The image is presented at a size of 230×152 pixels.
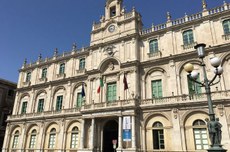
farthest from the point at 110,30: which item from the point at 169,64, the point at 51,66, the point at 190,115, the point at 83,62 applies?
the point at 190,115

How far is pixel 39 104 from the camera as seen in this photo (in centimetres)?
3231

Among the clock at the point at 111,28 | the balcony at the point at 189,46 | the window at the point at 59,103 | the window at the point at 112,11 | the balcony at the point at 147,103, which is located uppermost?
the window at the point at 112,11

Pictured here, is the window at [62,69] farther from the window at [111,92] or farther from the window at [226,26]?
the window at [226,26]

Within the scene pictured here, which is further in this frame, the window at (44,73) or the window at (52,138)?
the window at (44,73)

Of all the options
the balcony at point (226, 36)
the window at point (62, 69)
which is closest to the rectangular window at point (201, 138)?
the balcony at point (226, 36)

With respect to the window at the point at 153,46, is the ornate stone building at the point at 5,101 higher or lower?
lower

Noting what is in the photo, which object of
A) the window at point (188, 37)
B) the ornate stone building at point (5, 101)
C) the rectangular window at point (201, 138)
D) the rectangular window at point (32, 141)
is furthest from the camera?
the ornate stone building at point (5, 101)

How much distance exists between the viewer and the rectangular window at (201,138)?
18.8 meters

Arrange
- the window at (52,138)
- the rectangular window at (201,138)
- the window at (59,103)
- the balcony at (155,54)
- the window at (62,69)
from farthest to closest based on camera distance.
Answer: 1. the window at (62,69)
2. the window at (59,103)
3. the window at (52,138)
4. the balcony at (155,54)
5. the rectangular window at (201,138)

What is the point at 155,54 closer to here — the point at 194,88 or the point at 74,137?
the point at 194,88

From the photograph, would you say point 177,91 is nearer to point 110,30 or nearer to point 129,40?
point 129,40

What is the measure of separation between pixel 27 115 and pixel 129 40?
1972cm

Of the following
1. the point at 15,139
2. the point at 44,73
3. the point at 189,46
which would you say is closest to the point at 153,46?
the point at 189,46

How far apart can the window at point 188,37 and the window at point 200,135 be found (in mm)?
8857
